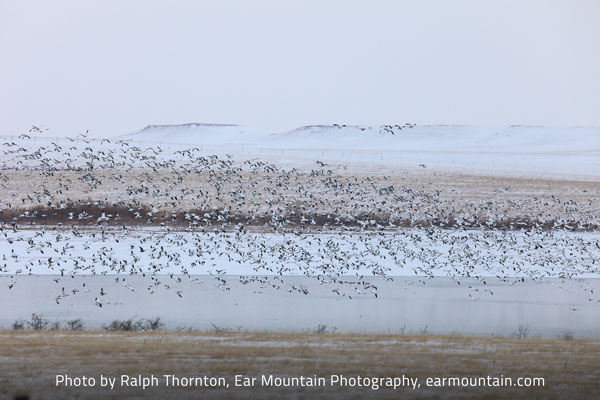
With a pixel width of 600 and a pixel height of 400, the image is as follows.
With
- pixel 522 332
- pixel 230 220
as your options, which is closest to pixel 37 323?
pixel 522 332

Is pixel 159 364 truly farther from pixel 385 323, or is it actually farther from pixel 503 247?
pixel 503 247

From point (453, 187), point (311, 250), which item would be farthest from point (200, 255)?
point (453, 187)

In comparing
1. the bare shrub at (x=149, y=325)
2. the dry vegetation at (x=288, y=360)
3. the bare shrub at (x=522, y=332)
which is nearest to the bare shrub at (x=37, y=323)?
the dry vegetation at (x=288, y=360)

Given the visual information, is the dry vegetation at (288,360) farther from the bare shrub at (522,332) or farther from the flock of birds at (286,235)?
the flock of birds at (286,235)

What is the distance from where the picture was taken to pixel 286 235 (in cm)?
4419

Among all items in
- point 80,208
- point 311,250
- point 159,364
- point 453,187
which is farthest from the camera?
point 453,187

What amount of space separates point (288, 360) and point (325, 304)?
13.4 m

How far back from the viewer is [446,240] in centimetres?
4375

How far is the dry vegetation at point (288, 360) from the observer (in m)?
15.5

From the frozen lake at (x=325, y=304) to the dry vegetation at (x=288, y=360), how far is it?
4.36 meters

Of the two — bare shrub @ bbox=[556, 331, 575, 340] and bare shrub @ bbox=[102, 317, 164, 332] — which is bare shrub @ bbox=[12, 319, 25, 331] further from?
bare shrub @ bbox=[556, 331, 575, 340]

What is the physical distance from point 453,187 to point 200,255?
34290 millimetres

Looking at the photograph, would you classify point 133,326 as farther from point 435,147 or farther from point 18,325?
point 435,147

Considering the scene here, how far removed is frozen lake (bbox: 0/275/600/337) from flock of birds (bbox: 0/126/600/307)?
462 mm
